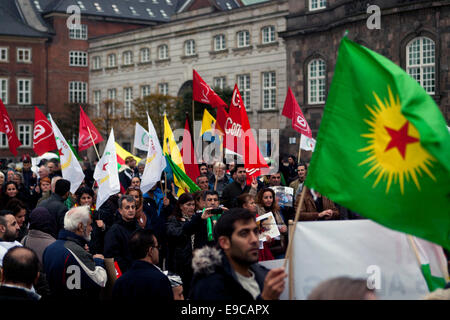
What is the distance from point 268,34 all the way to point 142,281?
37890 mm

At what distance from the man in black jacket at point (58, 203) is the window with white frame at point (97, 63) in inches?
1943

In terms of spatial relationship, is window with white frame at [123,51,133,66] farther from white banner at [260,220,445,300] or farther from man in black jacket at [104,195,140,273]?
white banner at [260,220,445,300]

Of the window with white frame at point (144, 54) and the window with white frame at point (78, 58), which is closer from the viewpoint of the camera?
the window with white frame at point (144, 54)

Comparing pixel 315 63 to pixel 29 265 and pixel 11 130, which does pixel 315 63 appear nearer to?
pixel 11 130

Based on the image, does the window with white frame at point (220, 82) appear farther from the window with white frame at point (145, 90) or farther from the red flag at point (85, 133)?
the red flag at point (85, 133)

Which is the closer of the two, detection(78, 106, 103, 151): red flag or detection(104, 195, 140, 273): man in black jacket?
detection(104, 195, 140, 273): man in black jacket

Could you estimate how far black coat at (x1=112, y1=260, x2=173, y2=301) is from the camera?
532 centimetres

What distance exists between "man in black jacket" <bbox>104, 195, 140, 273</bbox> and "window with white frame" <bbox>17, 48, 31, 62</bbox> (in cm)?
5604

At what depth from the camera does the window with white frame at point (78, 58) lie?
200 ft

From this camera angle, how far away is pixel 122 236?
7.95 metres

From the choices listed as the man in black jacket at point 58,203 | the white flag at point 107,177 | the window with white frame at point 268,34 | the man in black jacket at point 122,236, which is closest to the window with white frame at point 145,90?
the window with white frame at point 268,34

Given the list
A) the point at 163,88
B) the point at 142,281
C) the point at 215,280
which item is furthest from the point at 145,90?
the point at 215,280

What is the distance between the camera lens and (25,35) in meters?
60.7

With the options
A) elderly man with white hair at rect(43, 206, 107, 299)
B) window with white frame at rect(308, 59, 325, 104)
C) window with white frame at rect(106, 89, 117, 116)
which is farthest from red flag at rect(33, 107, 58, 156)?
window with white frame at rect(106, 89, 117, 116)
